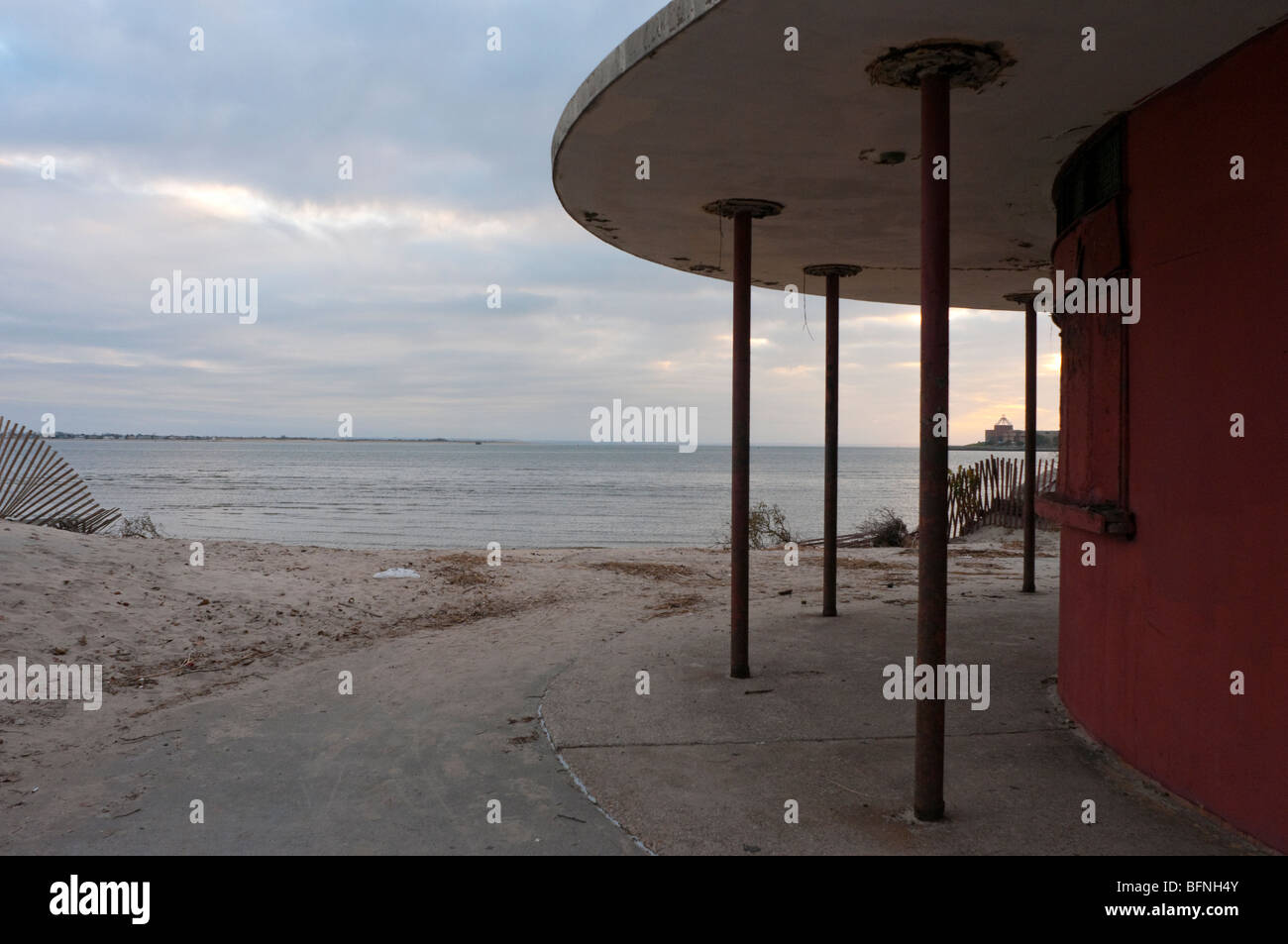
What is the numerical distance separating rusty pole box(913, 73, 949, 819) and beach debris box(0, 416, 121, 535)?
1467 centimetres

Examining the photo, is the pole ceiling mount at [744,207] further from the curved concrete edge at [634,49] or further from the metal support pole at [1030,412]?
the metal support pole at [1030,412]

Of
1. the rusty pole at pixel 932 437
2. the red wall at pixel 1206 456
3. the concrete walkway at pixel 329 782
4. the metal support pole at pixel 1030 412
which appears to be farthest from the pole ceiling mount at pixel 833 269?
the concrete walkway at pixel 329 782

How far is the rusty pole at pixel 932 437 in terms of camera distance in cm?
386

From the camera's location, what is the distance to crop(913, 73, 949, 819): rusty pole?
3.86 metres

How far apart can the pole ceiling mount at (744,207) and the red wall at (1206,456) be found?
2478 millimetres

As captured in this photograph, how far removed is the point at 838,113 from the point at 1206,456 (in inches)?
101

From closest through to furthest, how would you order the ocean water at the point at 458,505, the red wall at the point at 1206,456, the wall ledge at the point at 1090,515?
the red wall at the point at 1206,456, the wall ledge at the point at 1090,515, the ocean water at the point at 458,505

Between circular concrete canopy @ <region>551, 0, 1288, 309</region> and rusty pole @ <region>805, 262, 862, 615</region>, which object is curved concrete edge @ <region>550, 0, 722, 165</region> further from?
rusty pole @ <region>805, 262, 862, 615</region>

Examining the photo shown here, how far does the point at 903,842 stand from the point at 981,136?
4.03 m

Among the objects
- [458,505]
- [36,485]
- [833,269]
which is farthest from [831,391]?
[458,505]
